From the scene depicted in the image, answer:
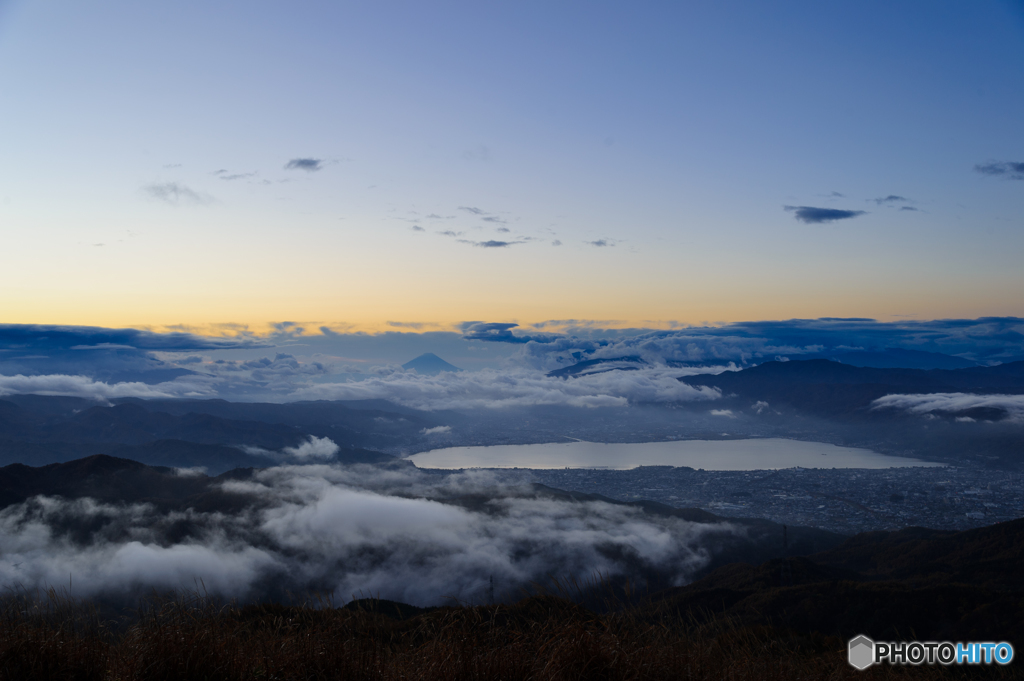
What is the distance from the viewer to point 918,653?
7055mm

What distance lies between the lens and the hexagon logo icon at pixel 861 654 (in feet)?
18.9

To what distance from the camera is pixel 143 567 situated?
8769 centimetres

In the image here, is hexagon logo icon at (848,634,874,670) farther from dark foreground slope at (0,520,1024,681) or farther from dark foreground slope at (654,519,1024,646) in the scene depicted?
dark foreground slope at (654,519,1024,646)

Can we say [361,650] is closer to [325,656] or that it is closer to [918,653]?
[325,656]

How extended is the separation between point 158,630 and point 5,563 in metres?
121

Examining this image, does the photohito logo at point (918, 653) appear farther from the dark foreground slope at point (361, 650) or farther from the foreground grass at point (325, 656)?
the foreground grass at point (325, 656)

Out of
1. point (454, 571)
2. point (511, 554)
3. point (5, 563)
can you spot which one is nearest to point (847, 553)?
point (511, 554)

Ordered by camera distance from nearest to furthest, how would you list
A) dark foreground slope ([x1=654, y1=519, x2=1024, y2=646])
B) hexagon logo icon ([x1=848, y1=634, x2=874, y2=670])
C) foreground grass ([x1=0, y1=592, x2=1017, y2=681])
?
foreground grass ([x1=0, y1=592, x2=1017, y2=681]) < hexagon logo icon ([x1=848, y1=634, x2=874, y2=670]) < dark foreground slope ([x1=654, y1=519, x2=1024, y2=646])

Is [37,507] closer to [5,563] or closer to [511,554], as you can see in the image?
[5,563]

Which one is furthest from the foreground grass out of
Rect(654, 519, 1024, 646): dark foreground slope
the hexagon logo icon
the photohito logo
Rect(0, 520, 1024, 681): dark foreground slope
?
Rect(654, 519, 1024, 646): dark foreground slope

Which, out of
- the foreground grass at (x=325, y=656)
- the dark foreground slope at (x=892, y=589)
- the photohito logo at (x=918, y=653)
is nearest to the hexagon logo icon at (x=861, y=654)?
the photohito logo at (x=918, y=653)

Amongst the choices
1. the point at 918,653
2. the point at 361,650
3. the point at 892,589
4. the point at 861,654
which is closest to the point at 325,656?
the point at 361,650

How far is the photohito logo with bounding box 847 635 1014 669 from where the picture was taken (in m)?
6.01

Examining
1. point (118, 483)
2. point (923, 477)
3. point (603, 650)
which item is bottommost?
point (923, 477)
